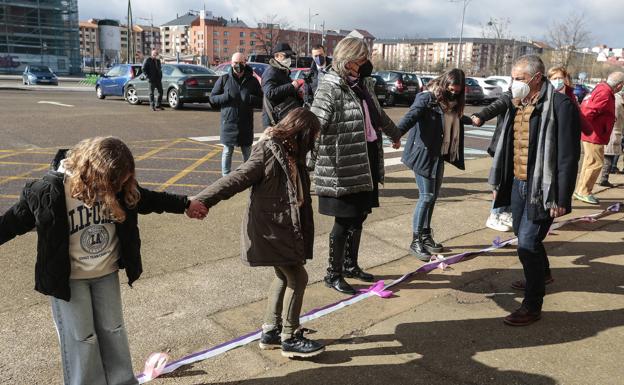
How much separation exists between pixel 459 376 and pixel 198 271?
2363 millimetres

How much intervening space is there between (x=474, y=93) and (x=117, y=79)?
16944mm

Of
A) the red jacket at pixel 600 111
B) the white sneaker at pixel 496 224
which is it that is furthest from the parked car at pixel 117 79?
the white sneaker at pixel 496 224

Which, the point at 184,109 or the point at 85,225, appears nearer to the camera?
the point at 85,225

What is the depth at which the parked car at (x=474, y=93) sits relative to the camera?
27.5 m

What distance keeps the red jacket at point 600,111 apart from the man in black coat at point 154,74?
12.6 meters

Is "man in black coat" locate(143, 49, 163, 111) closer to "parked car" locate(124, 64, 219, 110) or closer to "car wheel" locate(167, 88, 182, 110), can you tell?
"car wheel" locate(167, 88, 182, 110)

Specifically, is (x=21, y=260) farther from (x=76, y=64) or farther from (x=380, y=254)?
(x=76, y=64)

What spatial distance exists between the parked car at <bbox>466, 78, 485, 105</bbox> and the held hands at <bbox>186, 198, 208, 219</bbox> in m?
26.1

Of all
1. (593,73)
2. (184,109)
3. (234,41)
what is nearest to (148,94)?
(184,109)

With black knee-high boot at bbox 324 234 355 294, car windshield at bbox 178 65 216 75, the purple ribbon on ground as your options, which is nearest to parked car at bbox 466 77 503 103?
car windshield at bbox 178 65 216 75

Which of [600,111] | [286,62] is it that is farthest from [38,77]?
[600,111]

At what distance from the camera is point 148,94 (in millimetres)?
18906

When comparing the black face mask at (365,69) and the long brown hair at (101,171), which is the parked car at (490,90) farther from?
the long brown hair at (101,171)

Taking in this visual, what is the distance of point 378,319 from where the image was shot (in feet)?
12.8
